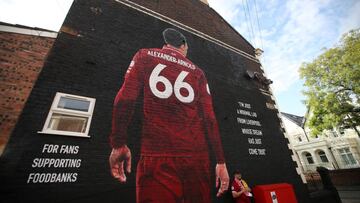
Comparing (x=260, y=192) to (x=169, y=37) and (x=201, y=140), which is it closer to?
(x=201, y=140)

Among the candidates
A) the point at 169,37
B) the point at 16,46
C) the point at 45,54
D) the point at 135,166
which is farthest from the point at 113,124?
the point at 169,37

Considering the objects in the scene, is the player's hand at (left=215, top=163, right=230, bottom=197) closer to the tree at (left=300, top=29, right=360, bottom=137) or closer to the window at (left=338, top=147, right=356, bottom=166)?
the tree at (left=300, top=29, right=360, bottom=137)

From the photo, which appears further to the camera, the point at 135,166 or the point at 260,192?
the point at 260,192

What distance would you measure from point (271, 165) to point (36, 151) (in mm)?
7649

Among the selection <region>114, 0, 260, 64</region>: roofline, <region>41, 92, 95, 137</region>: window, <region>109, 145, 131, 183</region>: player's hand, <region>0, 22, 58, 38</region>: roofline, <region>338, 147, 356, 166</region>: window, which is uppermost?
<region>114, 0, 260, 64</region>: roofline

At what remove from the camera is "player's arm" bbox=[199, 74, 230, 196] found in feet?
18.2

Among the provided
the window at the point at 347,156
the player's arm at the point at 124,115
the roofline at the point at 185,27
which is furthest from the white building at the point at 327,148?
the player's arm at the point at 124,115

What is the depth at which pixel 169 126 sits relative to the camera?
5422 mm

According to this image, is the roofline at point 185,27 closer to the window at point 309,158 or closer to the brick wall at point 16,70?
the brick wall at point 16,70

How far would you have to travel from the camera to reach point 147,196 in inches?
166

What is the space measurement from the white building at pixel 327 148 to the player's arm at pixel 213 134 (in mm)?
20332

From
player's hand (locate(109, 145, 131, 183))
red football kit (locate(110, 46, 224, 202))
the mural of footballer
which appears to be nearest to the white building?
the mural of footballer

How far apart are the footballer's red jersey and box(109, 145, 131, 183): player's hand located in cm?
18

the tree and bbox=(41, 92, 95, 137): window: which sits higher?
the tree
